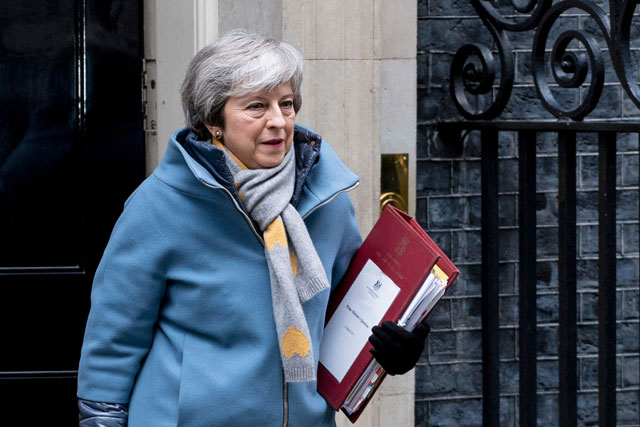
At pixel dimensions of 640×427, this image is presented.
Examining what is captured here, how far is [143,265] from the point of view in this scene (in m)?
2.55

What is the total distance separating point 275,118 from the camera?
8.32 feet

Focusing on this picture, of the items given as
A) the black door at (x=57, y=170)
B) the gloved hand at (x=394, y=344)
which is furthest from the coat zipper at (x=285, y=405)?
the black door at (x=57, y=170)

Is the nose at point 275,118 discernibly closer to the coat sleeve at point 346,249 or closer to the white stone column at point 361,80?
the coat sleeve at point 346,249

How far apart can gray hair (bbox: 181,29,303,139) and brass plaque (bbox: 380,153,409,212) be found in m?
1.14

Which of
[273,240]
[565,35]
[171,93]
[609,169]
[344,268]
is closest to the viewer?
[273,240]

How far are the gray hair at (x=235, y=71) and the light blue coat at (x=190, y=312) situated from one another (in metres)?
0.12

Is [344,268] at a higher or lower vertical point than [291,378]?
higher

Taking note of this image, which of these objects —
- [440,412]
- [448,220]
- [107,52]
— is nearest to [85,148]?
[107,52]

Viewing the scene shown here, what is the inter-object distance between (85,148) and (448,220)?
54.3 inches

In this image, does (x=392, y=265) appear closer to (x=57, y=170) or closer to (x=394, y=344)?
(x=394, y=344)

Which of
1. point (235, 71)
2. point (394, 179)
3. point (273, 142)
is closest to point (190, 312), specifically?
point (273, 142)

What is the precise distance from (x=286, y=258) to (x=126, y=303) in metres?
0.41

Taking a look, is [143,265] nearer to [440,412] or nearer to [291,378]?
[291,378]

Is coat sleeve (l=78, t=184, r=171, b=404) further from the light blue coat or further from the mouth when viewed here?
the mouth
